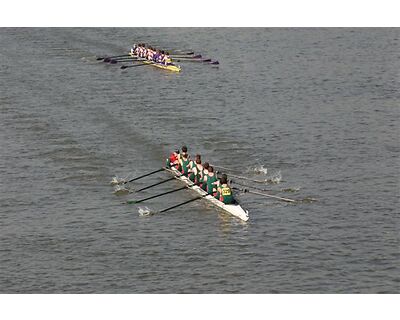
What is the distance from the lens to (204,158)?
64.4 meters

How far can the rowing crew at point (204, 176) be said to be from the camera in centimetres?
5303

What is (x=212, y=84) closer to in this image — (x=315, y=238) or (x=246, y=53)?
(x=246, y=53)

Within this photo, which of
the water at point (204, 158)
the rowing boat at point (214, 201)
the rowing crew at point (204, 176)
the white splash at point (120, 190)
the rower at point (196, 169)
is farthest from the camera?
the white splash at point (120, 190)

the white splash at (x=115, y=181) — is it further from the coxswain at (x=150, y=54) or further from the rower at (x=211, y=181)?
the coxswain at (x=150, y=54)

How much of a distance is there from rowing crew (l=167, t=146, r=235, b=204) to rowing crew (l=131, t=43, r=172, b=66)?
1525 inches

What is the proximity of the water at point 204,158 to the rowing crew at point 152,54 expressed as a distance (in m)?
1.56

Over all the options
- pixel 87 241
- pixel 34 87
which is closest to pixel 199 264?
pixel 87 241

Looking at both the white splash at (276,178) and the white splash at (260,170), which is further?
the white splash at (260,170)

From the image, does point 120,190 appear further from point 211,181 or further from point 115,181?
point 211,181

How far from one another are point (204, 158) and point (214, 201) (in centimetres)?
1029

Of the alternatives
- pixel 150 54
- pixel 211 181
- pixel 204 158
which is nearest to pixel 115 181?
pixel 204 158

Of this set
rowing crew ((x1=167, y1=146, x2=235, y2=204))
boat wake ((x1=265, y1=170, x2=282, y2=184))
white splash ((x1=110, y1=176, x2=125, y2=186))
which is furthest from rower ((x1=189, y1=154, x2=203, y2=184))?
boat wake ((x1=265, y1=170, x2=282, y2=184))

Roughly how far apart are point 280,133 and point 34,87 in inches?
1167

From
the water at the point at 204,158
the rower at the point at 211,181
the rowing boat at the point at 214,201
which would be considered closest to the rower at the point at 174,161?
the rowing boat at the point at 214,201
